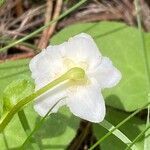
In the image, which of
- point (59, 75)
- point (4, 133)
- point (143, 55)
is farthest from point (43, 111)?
point (143, 55)

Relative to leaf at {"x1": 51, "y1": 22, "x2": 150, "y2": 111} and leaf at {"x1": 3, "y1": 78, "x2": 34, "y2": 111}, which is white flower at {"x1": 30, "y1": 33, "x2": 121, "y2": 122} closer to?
leaf at {"x1": 3, "y1": 78, "x2": 34, "y2": 111}

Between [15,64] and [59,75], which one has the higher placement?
[59,75]

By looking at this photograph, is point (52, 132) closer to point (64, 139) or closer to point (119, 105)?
point (64, 139)

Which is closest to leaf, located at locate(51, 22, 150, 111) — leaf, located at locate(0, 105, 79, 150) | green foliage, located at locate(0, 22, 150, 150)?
green foliage, located at locate(0, 22, 150, 150)

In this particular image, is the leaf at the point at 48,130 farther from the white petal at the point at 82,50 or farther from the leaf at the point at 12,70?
the white petal at the point at 82,50

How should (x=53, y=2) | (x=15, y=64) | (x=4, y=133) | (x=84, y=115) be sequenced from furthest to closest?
(x=53, y=2), (x=15, y=64), (x=4, y=133), (x=84, y=115)

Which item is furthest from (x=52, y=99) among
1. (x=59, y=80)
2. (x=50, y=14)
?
(x=50, y=14)

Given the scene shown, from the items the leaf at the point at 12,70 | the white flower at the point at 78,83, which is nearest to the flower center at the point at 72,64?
the white flower at the point at 78,83
